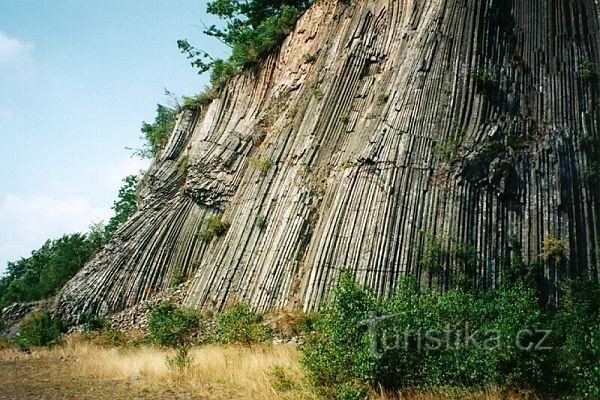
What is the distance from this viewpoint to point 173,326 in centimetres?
1355

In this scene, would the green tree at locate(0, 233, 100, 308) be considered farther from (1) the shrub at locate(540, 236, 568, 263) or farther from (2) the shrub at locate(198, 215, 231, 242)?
(1) the shrub at locate(540, 236, 568, 263)

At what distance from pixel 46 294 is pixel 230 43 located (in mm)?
15503

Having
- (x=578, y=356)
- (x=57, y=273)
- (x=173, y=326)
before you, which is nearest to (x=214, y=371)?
(x=173, y=326)

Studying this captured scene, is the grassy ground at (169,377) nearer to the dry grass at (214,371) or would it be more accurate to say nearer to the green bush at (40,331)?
the dry grass at (214,371)

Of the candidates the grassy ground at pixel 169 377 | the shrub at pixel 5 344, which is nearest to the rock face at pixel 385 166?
the shrub at pixel 5 344

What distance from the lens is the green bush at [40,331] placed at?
15.5 m

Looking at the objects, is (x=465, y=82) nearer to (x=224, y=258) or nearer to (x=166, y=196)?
(x=224, y=258)

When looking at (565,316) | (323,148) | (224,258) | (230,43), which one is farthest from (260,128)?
(565,316)

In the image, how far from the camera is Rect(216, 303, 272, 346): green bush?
11.8 meters

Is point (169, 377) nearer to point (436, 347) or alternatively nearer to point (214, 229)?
point (436, 347)

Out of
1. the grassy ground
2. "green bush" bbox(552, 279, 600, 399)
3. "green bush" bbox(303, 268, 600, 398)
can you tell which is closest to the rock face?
the grassy ground

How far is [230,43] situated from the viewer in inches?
1059

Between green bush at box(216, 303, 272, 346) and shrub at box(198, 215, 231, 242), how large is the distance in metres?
5.20

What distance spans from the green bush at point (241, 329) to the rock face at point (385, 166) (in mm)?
1314
